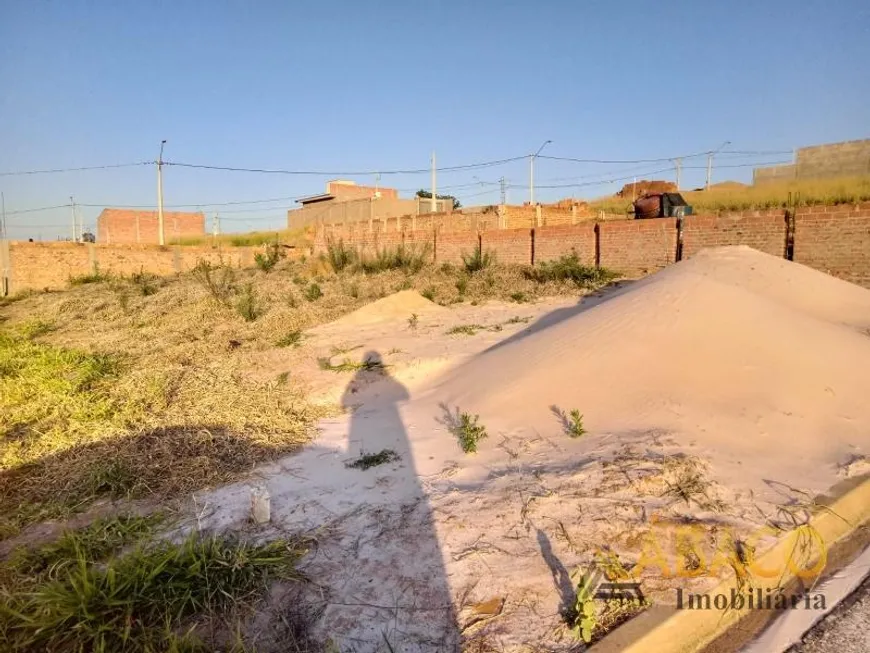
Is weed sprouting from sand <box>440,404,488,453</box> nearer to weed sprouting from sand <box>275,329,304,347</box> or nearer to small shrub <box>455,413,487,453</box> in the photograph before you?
small shrub <box>455,413,487,453</box>

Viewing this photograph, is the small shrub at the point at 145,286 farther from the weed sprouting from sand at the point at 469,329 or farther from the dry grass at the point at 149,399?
the weed sprouting from sand at the point at 469,329

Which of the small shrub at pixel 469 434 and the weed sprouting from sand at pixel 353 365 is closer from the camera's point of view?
the small shrub at pixel 469 434

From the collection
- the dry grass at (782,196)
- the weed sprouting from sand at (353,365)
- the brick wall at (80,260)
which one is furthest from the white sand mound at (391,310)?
the dry grass at (782,196)

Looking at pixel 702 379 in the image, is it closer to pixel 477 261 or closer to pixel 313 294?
pixel 313 294

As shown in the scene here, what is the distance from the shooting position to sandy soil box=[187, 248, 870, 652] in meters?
2.20

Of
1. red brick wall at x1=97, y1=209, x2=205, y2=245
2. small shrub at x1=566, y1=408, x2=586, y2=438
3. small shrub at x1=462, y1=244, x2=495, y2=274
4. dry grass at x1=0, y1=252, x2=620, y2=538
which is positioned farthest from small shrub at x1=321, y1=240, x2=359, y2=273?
red brick wall at x1=97, y1=209, x2=205, y2=245

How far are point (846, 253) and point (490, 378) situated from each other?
7017 mm

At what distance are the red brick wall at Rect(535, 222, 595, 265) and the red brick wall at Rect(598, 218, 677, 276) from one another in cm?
26

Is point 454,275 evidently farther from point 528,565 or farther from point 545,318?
point 528,565

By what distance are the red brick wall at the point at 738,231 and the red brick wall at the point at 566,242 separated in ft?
6.96

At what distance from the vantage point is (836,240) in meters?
8.24

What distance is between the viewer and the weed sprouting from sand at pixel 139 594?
6.33 ft

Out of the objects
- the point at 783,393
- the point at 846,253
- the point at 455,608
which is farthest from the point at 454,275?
the point at 455,608

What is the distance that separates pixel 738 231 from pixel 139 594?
10260 mm
